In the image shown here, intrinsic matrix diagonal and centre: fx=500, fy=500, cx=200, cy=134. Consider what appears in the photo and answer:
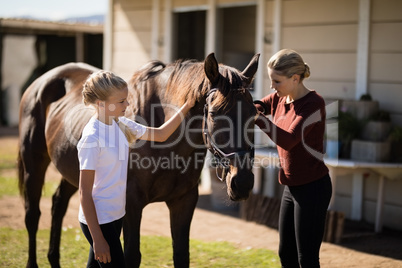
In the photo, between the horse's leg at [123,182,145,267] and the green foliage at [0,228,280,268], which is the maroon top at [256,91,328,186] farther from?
the green foliage at [0,228,280,268]

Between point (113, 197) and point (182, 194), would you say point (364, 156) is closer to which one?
point (182, 194)

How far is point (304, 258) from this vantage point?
2900mm

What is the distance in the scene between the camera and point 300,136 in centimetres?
284

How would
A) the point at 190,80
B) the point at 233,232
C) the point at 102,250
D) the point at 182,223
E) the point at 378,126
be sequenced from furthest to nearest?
the point at 233,232 → the point at 378,126 → the point at 182,223 → the point at 190,80 → the point at 102,250

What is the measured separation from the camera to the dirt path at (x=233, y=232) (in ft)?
15.5

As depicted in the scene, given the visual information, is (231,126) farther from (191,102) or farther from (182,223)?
(182,223)

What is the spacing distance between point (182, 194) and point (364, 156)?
9.01 feet

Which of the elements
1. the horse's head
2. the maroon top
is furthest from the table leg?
the horse's head

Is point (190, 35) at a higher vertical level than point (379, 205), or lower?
higher

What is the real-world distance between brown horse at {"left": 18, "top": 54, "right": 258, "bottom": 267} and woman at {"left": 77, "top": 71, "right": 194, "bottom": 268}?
1.82ft

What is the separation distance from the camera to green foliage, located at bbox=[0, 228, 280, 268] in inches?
178

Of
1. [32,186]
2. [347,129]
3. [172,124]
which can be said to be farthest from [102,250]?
[347,129]

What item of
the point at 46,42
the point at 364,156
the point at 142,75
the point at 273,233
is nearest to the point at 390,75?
the point at 364,156

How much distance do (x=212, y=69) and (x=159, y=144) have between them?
0.71 meters
